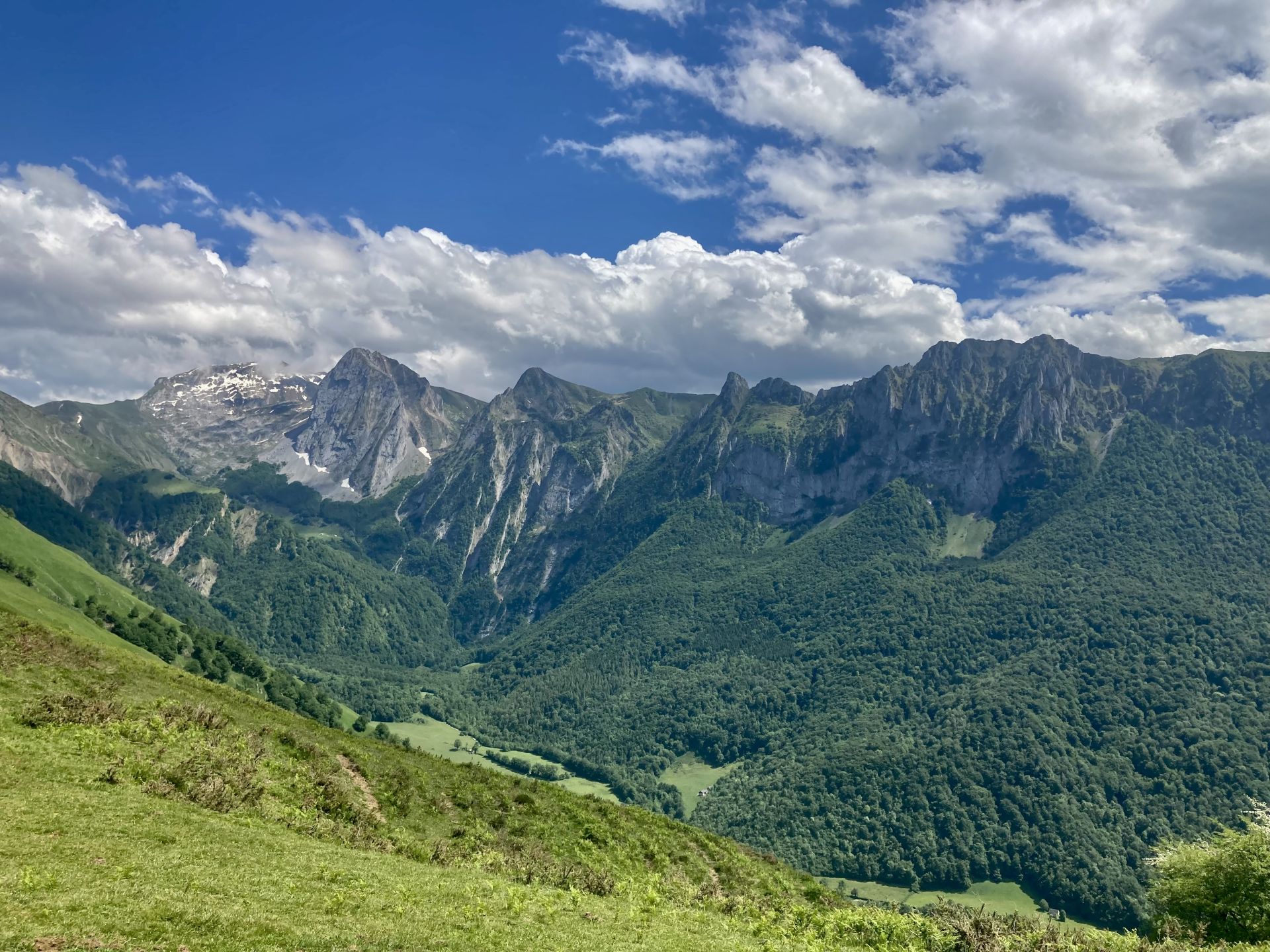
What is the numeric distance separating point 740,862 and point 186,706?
141 feet

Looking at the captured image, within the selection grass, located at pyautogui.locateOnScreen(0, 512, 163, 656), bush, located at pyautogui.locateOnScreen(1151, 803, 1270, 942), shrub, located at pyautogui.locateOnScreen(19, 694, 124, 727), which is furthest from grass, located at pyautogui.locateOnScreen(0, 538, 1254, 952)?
grass, located at pyautogui.locateOnScreen(0, 512, 163, 656)

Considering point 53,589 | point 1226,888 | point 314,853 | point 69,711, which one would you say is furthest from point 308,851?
point 53,589

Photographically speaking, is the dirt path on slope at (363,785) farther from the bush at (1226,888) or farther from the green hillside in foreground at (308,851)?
the bush at (1226,888)

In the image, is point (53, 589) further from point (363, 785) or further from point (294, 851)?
point (294, 851)

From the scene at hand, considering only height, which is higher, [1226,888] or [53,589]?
[1226,888]

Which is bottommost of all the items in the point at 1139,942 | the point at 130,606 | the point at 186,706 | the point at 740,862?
the point at 130,606

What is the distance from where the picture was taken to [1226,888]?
169ft

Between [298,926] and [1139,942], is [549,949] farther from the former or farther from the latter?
[1139,942]

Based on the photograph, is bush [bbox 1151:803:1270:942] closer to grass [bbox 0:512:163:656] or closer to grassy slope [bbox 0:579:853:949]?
grassy slope [bbox 0:579:853:949]

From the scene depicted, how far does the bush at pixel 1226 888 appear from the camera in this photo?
159 ft

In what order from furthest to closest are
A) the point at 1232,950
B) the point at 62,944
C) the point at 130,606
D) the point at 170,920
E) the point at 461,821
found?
the point at 130,606 → the point at 461,821 → the point at 1232,950 → the point at 170,920 → the point at 62,944

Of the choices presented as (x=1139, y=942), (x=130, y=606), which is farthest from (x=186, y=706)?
(x=130, y=606)

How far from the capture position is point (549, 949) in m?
29.0

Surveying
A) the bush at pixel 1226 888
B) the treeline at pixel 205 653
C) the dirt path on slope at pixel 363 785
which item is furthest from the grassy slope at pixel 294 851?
the treeline at pixel 205 653
